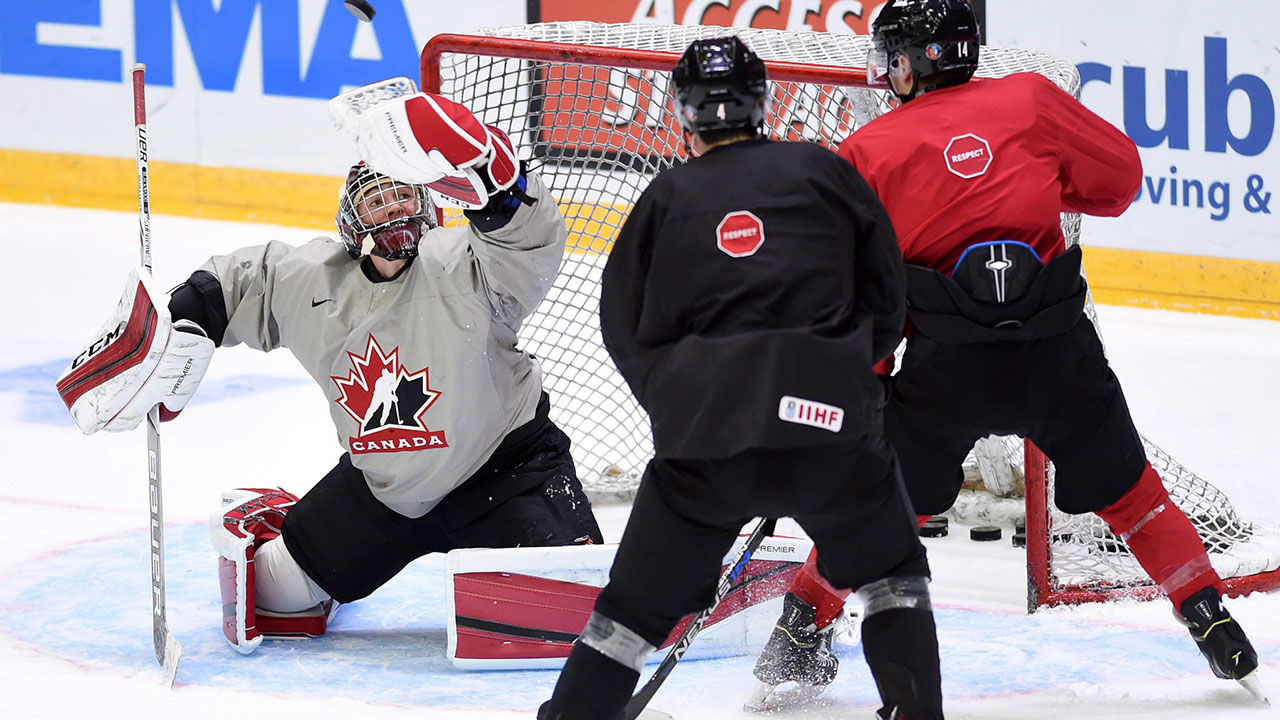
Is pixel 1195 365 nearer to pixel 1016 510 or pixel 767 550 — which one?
pixel 1016 510

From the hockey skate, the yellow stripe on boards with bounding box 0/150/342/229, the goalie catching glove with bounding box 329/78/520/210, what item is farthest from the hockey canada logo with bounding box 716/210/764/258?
the yellow stripe on boards with bounding box 0/150/342/229

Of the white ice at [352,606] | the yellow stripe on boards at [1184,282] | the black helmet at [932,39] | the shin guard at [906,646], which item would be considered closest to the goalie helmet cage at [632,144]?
the white ice at [352,606]

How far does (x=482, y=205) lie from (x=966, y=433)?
0.84 metres

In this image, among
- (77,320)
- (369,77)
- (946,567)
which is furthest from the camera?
(369,77)

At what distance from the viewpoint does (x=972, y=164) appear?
2363 mm

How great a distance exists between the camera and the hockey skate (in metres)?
2.42

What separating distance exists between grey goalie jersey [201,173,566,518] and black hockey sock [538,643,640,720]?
799 millimetres

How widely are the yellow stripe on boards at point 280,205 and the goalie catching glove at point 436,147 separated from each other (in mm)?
2395

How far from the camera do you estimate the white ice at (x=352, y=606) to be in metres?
2.54

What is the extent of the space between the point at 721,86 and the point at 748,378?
39 cm

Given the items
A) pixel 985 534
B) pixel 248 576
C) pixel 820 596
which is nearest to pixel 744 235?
pixel 820 596

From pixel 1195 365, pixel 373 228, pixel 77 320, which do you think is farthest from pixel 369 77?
pixel 373 228

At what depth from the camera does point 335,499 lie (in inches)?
114

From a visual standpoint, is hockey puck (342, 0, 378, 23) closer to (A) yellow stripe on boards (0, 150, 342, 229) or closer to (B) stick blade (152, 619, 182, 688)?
(B) stick blade (152, 619, 182, 688)
